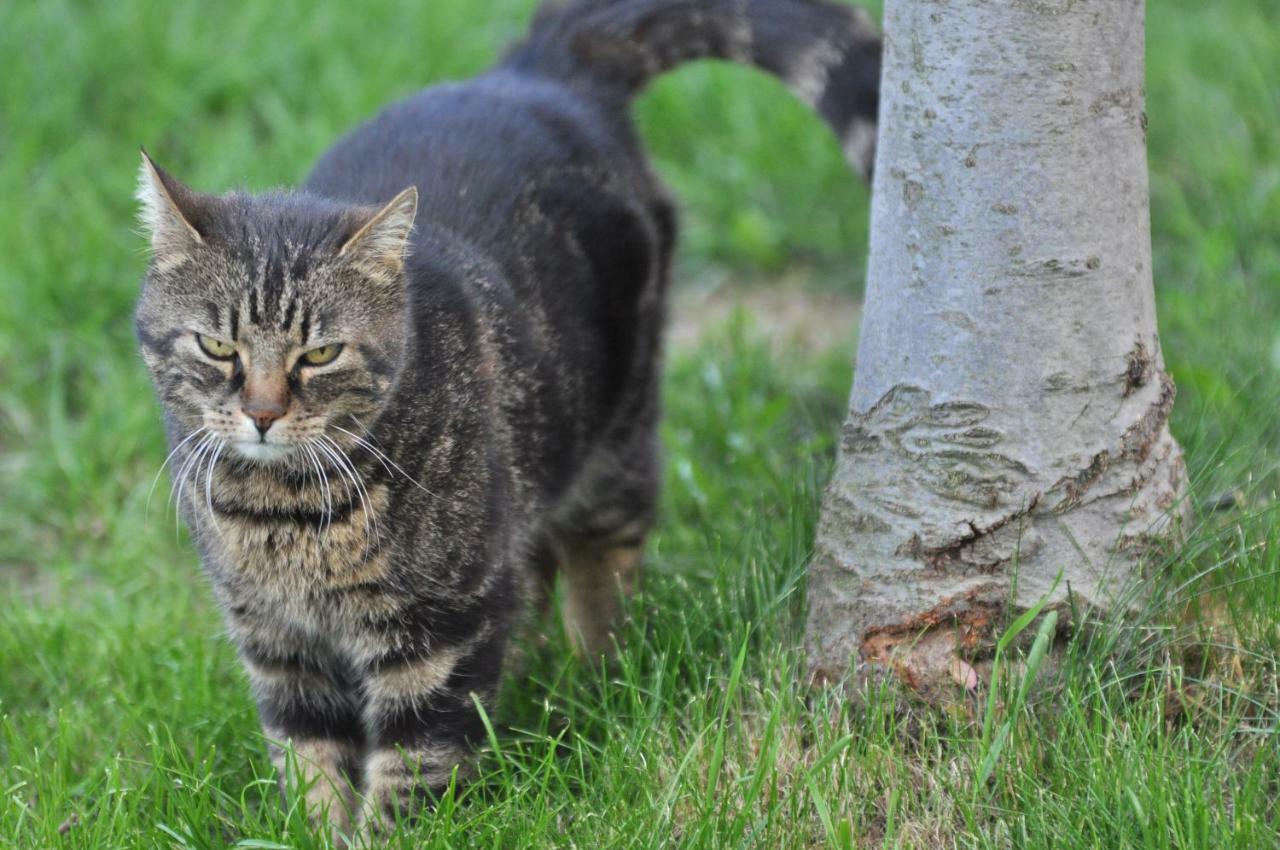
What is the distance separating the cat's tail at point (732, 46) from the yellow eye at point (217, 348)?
56.9 inches

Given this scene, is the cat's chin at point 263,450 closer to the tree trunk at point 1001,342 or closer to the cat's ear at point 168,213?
the cat's ear at point 168,213

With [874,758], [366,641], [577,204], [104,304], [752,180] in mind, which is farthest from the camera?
[752,180]

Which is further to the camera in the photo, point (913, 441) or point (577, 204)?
point (577, 204)

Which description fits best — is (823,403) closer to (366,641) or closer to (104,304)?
(366,641)

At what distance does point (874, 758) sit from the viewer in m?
2.50

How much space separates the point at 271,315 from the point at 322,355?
112 mm

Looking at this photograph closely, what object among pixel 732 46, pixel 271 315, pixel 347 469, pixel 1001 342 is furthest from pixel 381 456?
pixel 732 46

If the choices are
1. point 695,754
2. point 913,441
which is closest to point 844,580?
point 913,441

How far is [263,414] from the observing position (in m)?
2.45

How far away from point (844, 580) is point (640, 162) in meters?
1.38

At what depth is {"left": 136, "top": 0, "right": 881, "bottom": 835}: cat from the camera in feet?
8.38

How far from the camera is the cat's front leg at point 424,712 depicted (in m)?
2.69

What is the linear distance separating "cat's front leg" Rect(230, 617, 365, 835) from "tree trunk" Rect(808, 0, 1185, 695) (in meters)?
0.97

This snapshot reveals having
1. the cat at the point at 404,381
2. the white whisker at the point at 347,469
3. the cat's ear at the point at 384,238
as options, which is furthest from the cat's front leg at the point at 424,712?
A: the cat's ear at the point at 384,238
